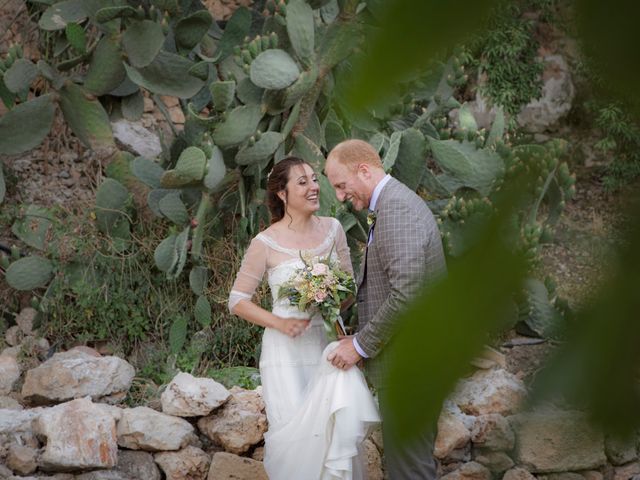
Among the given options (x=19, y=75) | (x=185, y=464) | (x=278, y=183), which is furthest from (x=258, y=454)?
(x=19, y=75)

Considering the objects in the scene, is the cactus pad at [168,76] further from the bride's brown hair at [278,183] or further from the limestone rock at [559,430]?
the limestone rock at [559,430]

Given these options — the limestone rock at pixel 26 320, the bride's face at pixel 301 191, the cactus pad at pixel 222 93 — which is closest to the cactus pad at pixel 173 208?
the cactus pad at pixel 222 93

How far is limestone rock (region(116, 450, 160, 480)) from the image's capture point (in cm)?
434

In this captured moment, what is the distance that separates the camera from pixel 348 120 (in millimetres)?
453

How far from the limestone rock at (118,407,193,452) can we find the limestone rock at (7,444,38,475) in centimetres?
40

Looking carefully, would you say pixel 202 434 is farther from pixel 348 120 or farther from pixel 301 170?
pixel 348 120

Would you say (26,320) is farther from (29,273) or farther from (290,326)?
(290,326)

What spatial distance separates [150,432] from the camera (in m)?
4.40

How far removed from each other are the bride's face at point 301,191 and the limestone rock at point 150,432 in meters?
1.19

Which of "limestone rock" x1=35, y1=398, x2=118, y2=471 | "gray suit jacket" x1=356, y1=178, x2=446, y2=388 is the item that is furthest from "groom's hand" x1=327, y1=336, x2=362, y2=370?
"limestone rock" x1=35, y1=398, x2=118, y2=471

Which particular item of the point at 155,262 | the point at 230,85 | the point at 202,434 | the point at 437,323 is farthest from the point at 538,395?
the point at 155,262

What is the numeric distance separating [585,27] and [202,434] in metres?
4.46

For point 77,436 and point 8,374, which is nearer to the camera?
point 77,436

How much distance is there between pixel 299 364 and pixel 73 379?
1.43 metres
